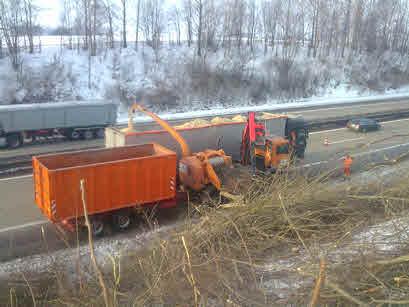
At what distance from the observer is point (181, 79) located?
122 ft

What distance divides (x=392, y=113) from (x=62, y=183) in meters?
28.9

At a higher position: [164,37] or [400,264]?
[164,37]

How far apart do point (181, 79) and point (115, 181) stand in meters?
27.5

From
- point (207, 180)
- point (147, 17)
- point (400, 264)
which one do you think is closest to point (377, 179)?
point (400, 264)

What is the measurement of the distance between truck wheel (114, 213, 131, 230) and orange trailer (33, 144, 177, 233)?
17cm

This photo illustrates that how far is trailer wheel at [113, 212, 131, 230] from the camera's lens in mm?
10961

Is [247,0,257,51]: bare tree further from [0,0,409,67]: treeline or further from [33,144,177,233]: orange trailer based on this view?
[33,144,177,233]: orange trailer

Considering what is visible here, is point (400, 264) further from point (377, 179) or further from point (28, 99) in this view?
point (28, 99)

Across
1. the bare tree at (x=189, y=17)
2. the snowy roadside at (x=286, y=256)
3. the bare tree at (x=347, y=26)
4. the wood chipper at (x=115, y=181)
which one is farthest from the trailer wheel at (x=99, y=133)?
the bare tree at (x=347, y=26)

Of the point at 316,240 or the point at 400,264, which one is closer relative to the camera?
the point at 400,264

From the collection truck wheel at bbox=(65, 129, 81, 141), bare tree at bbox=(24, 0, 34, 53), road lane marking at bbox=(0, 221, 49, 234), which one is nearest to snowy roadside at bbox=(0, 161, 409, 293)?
road lane marking at bbox=(0, 221, 49, 234)

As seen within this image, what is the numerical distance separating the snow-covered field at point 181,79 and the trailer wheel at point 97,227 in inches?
843

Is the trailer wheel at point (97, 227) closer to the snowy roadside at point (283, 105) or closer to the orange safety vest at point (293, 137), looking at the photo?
the orange safety vest at point (293, 137)

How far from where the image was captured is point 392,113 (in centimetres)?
3169
